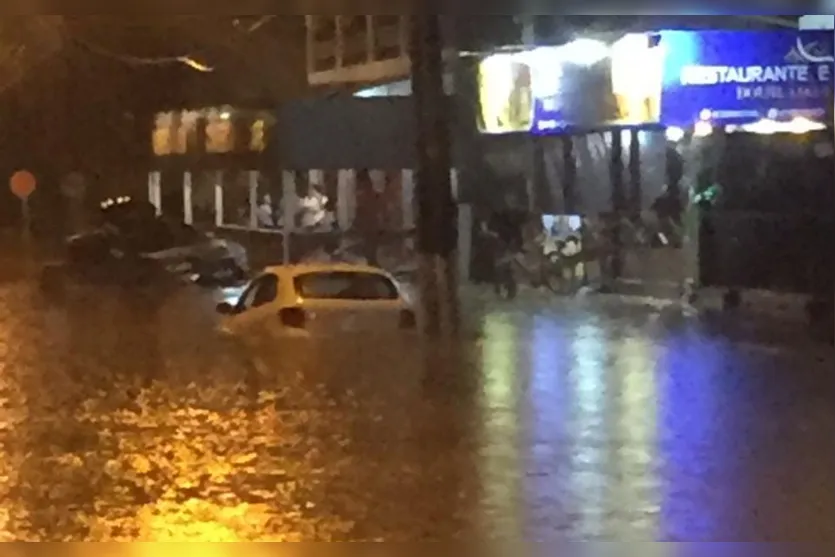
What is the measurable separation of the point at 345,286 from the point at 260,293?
64 millimetres

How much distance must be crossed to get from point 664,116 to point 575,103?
0.07 metres

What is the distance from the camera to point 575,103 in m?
0.94

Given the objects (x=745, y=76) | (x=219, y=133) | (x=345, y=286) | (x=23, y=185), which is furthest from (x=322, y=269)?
(x=745, y=76)

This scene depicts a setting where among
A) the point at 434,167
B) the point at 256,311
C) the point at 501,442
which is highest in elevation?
the point at 434,167

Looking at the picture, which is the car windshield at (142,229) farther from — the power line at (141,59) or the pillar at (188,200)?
the power line at (141,59)

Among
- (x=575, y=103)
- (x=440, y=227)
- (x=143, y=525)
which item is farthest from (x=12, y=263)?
(x=575, y=103)

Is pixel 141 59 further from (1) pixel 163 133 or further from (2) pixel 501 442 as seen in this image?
(2) pixel 501 442

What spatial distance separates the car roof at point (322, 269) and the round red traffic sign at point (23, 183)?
0.18 metres

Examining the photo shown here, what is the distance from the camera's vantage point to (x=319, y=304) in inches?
37.6

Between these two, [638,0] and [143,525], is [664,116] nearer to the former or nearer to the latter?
[638,0]

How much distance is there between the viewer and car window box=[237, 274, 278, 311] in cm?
95

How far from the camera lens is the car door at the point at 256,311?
0.95 metres

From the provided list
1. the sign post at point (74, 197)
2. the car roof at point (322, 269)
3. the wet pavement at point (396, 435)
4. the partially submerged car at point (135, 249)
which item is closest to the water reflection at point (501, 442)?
the wet pavement at point (396, 435)

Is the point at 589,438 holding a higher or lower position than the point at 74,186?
lower
